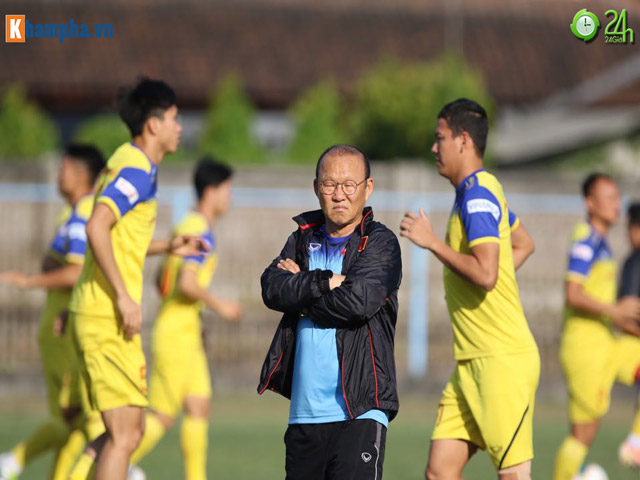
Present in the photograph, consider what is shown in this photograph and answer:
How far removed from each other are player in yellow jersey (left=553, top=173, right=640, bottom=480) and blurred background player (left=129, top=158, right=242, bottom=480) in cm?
258

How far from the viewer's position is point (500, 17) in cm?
3105

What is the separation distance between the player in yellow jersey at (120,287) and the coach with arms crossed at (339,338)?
130 cm

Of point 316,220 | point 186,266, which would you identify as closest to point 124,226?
point 316,220

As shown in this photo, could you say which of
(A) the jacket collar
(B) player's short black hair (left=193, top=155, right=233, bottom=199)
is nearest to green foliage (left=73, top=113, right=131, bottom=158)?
(B) player's short black hair (left=193, top=155, right=233, bottom=199)

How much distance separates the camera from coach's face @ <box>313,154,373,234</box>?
5488 millimetres

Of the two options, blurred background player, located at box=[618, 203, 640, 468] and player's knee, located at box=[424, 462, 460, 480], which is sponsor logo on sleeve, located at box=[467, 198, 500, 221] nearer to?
player's knee, located at box=[424, 462, 460, 480]

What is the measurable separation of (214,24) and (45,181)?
14444 millimetres

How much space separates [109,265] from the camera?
6398 mm

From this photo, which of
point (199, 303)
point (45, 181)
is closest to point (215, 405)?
point (45, 181)

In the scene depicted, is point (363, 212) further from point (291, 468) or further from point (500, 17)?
point (500, 17)

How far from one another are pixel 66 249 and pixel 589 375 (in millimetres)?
3997

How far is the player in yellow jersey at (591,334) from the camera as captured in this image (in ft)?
27.6

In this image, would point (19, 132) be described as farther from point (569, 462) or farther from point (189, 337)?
point (569, 462)

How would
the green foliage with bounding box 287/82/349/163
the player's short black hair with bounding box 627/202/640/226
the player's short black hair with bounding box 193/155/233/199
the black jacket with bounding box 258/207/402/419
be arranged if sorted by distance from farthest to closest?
1. the green foliage with bounding box 287/82/349/163
2. the player's short black hair with bounding box 627/202/640/226
3. the player's short black hair with bounding box 193/155/233/199
4. the black jacket with bounding box 258/207/402/419
